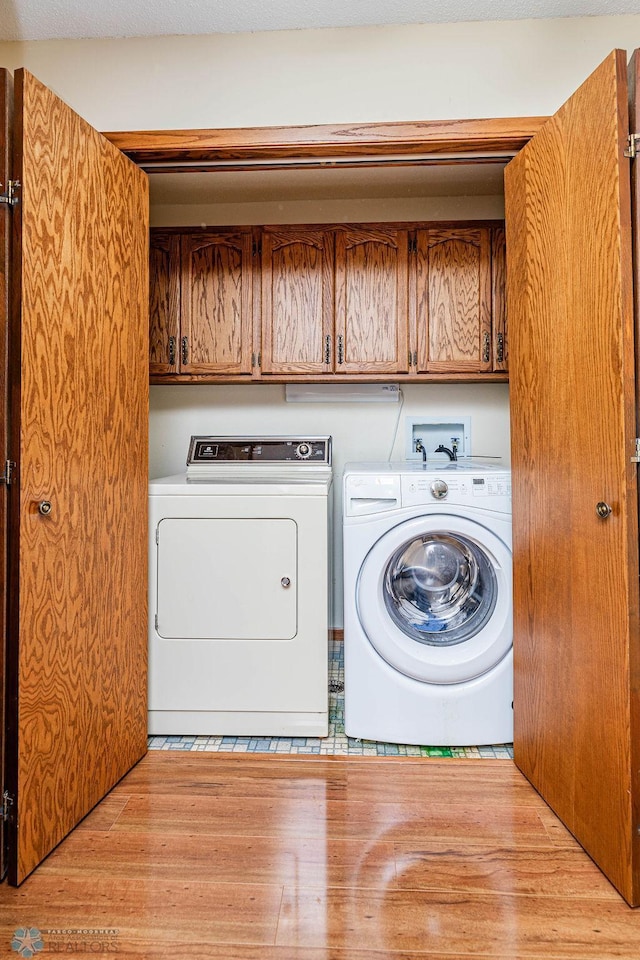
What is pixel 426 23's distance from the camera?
1.75 metres

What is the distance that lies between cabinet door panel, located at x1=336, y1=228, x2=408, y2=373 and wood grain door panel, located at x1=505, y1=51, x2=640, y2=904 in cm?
73

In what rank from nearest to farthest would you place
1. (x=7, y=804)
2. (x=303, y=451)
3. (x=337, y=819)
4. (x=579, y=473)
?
(x=7, y=804), (x=579, y=473), (x=337, y=819), (x=303, y=451)

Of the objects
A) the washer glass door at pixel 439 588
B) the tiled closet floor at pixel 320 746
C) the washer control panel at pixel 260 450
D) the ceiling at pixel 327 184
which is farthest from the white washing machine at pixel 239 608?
the ceiling at pixel 327 184

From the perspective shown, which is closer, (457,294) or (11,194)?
(11,194)

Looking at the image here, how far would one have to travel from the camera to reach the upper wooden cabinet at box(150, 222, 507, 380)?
2.45 metres

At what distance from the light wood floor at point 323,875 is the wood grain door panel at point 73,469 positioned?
131 mm

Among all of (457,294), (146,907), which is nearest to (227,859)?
(146,907)

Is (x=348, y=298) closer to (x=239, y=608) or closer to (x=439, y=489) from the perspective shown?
(x=439, y=489)

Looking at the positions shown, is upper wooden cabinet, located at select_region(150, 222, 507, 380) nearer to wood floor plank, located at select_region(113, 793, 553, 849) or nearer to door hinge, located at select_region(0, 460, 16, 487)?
door hinge, located at select_region(0, 460, 16, 487)

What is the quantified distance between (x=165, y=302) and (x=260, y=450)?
0.82 metres

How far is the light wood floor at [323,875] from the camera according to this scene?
1118 mm

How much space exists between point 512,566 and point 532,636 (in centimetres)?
25

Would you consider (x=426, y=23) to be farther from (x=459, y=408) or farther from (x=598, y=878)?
(x=598, y=878)

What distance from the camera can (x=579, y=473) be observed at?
1.38 meters
